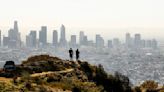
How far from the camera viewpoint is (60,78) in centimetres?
2273

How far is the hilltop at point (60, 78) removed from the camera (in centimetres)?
1855

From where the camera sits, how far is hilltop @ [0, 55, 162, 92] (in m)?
18.5

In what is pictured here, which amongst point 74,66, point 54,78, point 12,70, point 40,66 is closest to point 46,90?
point 54,78

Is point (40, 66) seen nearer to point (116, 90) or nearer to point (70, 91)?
point (116, 90)

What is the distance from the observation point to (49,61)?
2653 cm

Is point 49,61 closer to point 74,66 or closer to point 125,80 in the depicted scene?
point 74,66

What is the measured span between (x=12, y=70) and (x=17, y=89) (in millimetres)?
6394

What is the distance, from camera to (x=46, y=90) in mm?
17672

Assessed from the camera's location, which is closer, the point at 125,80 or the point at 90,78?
the point at 90,78

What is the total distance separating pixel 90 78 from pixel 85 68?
1.32 m

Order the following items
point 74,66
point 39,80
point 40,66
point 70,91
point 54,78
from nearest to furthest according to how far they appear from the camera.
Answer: point 70,91
point 39,80
point 54,78
point 40,66
point 74,66

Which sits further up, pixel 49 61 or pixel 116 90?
pixel 49 61

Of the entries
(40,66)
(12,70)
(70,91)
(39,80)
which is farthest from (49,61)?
(70,91)

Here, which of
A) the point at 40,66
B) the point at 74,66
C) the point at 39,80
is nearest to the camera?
the point at 39,80
